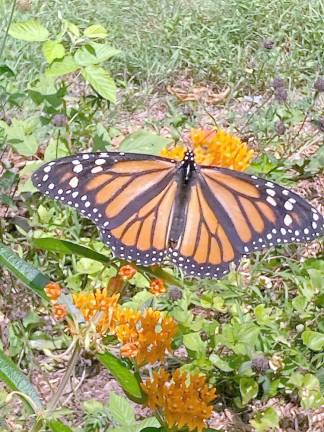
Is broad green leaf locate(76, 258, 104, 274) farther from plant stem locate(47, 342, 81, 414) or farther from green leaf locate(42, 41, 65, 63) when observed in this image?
plant stem locate(47, 342, 81, 414)

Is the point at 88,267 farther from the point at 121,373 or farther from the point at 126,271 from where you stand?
the point at 121,373

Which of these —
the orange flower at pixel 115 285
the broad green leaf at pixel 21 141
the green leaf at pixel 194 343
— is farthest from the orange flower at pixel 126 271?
the broad green leaf at pixel 21 141

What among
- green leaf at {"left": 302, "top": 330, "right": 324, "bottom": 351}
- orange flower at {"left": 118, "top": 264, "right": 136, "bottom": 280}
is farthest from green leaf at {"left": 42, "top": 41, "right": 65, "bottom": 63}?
orange flower at {"left": 118, "top": 264, "right": 136, "bottom": 280}

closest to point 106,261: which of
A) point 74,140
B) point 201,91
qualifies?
point 74,140

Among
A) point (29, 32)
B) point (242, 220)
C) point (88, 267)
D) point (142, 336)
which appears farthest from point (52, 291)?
point (29, 32)

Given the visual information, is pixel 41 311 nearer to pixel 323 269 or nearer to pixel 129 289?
pixel 129 289

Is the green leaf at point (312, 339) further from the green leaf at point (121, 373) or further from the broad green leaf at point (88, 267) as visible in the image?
the green leaf at point (121, 373)
